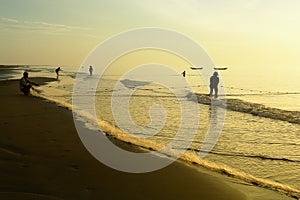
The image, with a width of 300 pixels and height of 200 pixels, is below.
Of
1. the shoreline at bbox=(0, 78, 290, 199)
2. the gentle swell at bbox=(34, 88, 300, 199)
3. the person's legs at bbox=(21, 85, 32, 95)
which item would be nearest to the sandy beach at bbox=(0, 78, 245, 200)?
the shoreline at bbox=(0, 78, 290, 199)

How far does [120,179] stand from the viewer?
7.29m

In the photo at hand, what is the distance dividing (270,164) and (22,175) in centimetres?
667

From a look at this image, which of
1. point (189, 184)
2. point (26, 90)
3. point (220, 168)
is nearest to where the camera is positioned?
point (189, 184)

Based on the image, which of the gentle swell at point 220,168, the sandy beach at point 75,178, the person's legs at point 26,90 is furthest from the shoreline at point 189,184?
the person's legs at point 26,90

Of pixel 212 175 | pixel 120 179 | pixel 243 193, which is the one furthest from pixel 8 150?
pixel 243 193

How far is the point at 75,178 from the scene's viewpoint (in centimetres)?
698

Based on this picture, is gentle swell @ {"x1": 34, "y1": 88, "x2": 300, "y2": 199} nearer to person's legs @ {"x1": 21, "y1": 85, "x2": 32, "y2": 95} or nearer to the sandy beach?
the sandy beach

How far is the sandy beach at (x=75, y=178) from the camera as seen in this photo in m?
6.22

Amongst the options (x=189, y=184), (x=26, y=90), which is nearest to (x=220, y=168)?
(x=189, y=184)

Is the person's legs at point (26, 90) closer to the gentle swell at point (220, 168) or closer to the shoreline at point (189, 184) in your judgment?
the gentle swell at point (220, 168)

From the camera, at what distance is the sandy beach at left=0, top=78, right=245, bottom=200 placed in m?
6.22

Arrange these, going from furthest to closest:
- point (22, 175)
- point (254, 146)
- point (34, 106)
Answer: point (34, 106) → point (254, 146) → point (22, 175)

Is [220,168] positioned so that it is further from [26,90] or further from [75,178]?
[26,90]

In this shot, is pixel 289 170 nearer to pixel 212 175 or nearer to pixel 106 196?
pixel 212 175
